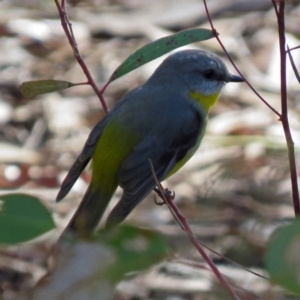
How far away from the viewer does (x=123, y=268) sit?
0.88m

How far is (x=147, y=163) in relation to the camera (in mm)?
3297

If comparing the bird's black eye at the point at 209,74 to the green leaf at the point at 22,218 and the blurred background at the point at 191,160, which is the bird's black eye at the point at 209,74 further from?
the green leaf at the point at 22,218

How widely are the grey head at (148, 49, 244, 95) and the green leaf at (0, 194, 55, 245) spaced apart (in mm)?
2964

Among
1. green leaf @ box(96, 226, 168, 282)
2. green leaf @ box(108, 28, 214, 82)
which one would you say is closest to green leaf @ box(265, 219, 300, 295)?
green leaf @ box(96, 226, 168, 282)

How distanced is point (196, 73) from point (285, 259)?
3.14 m

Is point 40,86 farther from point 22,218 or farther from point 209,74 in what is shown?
point 209,74

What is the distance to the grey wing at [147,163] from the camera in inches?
125

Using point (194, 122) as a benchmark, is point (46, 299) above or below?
above

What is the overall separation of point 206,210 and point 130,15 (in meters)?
3.30

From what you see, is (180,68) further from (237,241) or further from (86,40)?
(86,40)

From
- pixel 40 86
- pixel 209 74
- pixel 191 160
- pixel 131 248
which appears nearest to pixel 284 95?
pixel 40 86

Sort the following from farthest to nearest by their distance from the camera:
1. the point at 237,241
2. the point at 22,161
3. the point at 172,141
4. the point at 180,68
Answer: the point at 22,161 → the point at 237,241 → the point at 180,68 → the point at 172,141

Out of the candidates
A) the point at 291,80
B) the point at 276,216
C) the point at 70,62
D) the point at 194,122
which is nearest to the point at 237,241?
the point at 276,216

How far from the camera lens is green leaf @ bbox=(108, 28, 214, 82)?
2094 mm
